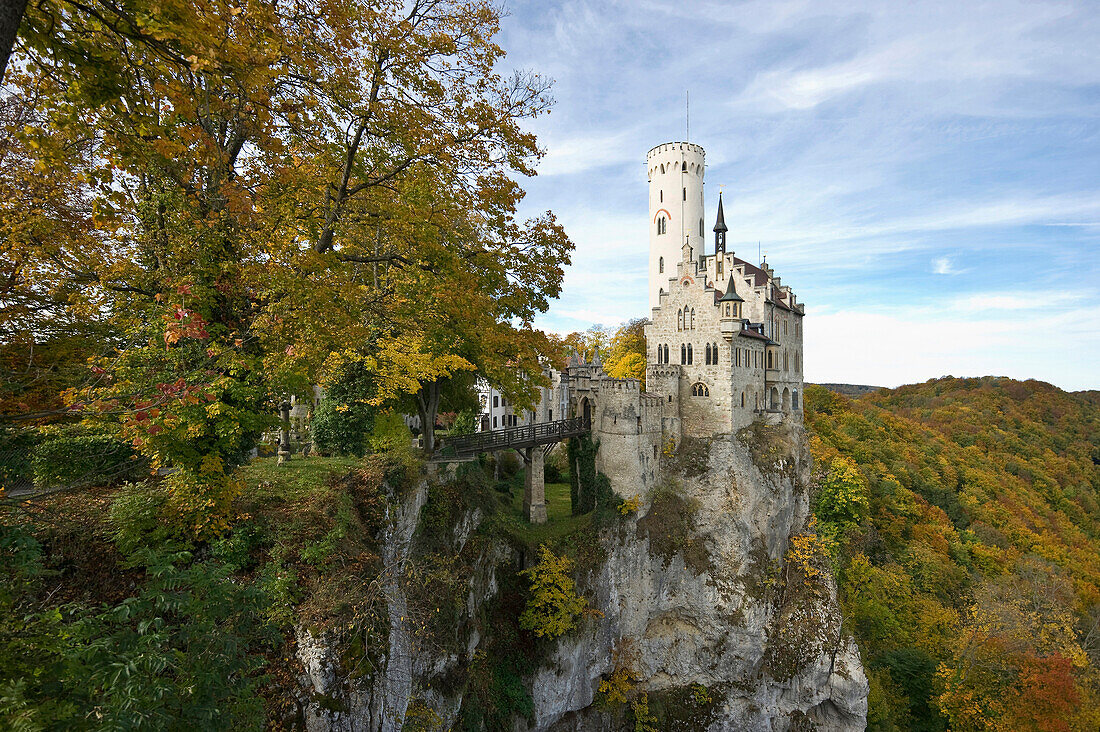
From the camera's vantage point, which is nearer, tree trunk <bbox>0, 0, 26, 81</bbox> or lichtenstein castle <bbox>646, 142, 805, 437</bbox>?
tree trunk <bbox>0, 0, 26, 81</bbox>

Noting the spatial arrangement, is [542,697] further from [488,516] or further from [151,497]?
[151,497]

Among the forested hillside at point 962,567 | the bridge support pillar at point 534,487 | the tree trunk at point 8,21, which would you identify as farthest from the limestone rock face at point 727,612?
the tree trunk at point 8,21

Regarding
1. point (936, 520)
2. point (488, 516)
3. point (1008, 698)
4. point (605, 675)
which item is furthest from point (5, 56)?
point (936, 520)

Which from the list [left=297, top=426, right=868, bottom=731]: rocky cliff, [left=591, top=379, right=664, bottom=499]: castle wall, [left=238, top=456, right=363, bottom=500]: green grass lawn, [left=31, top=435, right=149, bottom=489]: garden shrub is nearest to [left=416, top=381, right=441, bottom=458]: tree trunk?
[left=238, top=456, right=363, bottom=500]: green grass lawn

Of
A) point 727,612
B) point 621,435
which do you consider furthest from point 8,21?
point 727,612

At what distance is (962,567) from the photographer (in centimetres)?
4488

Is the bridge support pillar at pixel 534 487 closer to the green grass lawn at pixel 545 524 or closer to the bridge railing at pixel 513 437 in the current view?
the green grass lawn at pixel 545 524

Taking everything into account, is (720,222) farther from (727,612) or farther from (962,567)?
(962,567)

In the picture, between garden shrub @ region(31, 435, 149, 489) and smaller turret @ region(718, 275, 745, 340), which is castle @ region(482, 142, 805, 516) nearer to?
smaller turret @ region(718, 275, 745, 340)

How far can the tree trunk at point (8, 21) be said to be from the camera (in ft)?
11.8

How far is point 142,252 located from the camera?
9039 mm

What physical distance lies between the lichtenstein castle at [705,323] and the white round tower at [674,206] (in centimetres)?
8

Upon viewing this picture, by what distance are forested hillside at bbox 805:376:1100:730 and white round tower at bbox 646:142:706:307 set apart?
21.9m

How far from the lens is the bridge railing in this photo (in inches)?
789
